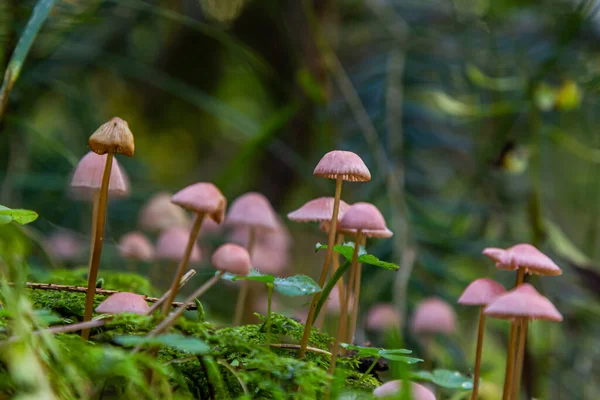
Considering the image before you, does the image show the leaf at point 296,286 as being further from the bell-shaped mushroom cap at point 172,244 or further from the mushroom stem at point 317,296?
the bell-shaped mushroom cap at point 172,244

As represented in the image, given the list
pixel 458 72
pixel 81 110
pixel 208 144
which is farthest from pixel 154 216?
pixel 208 144

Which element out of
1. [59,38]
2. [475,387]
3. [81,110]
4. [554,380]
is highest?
[59,38]

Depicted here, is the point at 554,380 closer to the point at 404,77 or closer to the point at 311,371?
the point at 404,77

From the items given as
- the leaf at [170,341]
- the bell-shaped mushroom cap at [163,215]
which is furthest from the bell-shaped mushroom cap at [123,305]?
the bell-shaped mushroom cap at [163,215]

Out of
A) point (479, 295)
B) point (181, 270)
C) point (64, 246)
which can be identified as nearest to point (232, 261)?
point (181, 270)

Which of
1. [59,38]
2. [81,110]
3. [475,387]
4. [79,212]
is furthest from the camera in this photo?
[79,212]

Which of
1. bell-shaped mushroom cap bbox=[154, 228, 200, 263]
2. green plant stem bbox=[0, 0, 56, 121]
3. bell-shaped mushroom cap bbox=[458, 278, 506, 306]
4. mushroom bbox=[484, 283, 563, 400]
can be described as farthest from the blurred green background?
mushroom bbox=[484, 283, 563, 400]
